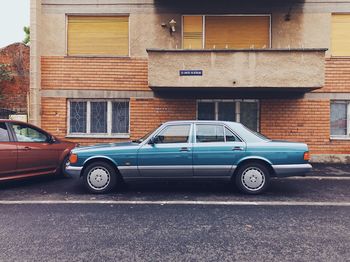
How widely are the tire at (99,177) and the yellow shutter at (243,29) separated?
6.54m

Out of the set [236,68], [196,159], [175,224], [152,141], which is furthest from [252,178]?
[236,68]

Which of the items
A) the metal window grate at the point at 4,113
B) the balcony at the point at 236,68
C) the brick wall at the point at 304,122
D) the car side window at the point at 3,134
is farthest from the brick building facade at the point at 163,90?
the car side window at the point at 3,134

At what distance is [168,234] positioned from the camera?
12.8ft

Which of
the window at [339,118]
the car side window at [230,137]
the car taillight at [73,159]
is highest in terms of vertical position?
the window at [339,118]

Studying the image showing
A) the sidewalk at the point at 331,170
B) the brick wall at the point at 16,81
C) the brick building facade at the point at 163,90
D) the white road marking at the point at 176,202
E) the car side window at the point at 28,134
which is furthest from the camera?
the brick wall at the point at 16,81

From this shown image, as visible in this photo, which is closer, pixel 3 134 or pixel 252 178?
pixel 252 178

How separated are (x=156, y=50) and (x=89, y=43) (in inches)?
130

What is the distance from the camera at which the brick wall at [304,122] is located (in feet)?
34.0

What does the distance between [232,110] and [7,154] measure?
722 cm

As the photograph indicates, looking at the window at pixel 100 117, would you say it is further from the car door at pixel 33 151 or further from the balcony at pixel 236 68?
the car door at pixel 33 151

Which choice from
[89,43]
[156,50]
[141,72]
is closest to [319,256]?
[156,50]

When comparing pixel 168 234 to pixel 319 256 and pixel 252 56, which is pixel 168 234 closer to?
pixel 319 256

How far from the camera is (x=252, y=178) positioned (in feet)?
19.8

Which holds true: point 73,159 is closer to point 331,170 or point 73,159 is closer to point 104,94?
point 104,94
